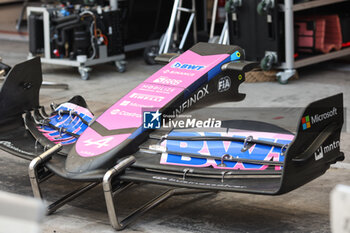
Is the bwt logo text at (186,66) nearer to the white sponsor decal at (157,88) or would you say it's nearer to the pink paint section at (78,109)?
the white sponsor decal at (157,88)

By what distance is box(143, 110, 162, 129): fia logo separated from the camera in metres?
4.67

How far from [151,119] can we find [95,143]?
16.0 inches

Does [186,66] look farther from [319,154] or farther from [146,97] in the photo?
[319,154]

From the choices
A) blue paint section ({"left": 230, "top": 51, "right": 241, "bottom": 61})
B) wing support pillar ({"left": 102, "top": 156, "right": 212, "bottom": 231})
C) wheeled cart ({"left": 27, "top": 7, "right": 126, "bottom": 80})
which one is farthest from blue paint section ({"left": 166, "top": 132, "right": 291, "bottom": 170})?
wheeled cart ({"left": 27, "top": 7, "right": 126, "bottom": 80})

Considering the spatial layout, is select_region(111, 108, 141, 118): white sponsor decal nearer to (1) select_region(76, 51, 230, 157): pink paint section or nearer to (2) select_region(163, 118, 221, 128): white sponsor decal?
(1) select_region(76, 51, 230, 157): pink paint section

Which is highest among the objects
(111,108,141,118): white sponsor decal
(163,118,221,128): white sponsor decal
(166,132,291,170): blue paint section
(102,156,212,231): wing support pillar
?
(111,108,141,118): white sponsor decal

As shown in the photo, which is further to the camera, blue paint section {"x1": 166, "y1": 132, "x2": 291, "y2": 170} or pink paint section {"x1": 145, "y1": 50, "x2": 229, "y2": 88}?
pink paint section {"x1": 145, "y1": 50, "x2": 229, "y2": 88}

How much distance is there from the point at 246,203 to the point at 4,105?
1.88m

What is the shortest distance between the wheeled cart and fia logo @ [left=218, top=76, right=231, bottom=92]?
4.27 meters

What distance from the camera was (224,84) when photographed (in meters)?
5.11

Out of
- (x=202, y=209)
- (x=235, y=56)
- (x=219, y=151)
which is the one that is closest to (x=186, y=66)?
(x=235, y=56)

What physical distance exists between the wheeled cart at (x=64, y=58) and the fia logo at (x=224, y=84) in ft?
14.0

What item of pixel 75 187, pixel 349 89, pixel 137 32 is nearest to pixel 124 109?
pixel 75 187

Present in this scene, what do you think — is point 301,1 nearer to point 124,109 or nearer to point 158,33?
point 158,33
